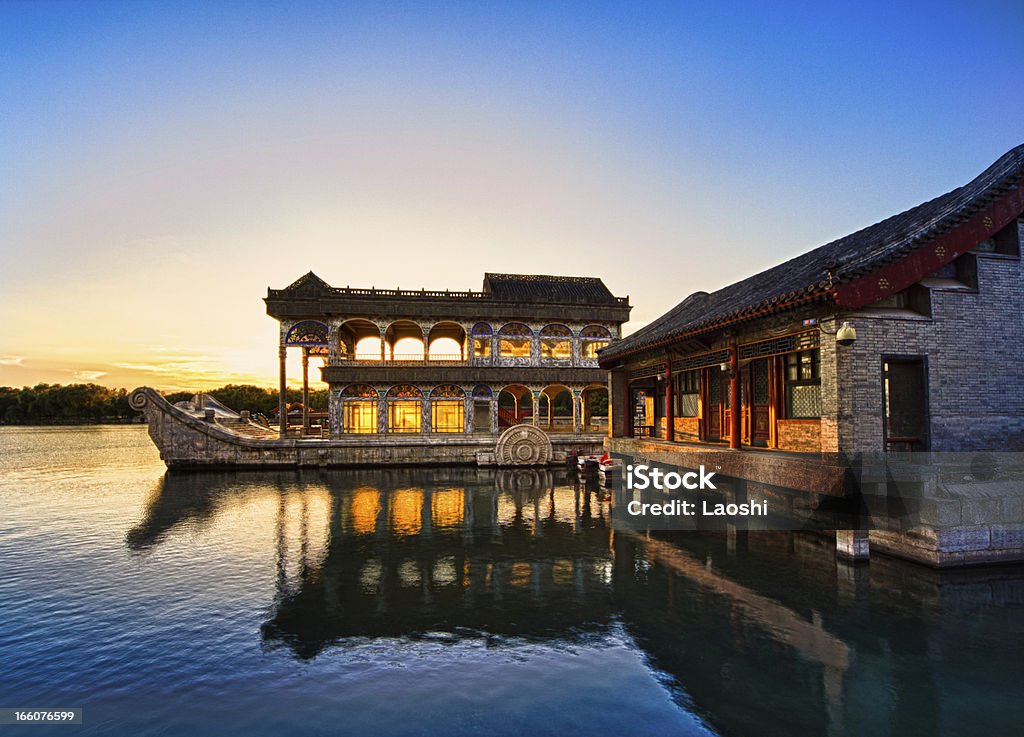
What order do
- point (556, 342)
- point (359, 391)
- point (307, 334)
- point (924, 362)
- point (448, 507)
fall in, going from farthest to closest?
point (556, 342) < point (359, 391) < point (307, 334) < point (448, 507) < point (924, 362)

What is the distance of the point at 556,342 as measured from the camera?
37.5 meters

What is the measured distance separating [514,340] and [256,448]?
672 inches

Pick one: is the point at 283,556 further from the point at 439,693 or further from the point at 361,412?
the point at 361,412

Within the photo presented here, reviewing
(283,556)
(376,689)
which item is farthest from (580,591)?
(283,556)

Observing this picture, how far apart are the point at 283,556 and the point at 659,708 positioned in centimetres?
1013

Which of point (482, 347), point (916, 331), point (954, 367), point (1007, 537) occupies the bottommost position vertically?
point (1007, 537)

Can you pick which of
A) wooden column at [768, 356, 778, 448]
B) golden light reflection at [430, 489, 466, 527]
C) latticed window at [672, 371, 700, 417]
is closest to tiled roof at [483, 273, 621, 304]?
latticed window at [672, 371, 700, 417]

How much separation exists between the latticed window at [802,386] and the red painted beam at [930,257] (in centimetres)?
300

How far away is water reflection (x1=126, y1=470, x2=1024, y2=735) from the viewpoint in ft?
21.0

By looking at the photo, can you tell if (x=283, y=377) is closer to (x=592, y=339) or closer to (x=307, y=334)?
(x=307, y=334)

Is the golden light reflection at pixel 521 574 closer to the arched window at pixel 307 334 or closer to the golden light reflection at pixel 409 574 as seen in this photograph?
the golden light reflection at pixel 409 574

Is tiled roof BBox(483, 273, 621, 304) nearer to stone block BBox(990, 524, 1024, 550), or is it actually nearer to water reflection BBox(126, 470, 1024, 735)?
water reflection BBox(126, 470, 1024, 735)

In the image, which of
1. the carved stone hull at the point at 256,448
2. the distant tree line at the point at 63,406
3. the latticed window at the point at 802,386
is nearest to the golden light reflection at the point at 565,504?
the latticed window at the point at 802,386

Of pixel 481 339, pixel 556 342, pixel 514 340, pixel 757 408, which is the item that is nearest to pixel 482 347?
pixel 481 339
